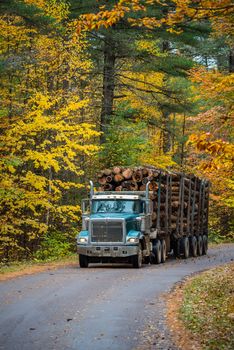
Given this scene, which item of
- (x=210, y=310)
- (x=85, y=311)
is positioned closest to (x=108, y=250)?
(x=85, y=311)

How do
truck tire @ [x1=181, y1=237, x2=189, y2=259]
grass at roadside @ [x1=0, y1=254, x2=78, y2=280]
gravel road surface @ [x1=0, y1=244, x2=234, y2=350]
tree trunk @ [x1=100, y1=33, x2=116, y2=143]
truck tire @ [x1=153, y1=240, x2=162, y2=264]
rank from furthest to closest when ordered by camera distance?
1. tree trunk @ [x1=100, y1=33, x2=116, y2=143]
2. truck tire @ [x1=181, y1=237, x2=189, y2=259]
3. truck tire @ [x1=153, y1=240, x2=162, y2=264]
4. grass at roadside @ [x1=0, y1=254, x2=78, y2=280]
5. gravel road surface @ [x1=0, y1=244, x2=234, y2=350]

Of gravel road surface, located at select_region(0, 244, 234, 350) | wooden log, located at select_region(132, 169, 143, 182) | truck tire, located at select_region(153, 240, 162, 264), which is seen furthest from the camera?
wooden log, located at select_region(132, 169, 143, 182)

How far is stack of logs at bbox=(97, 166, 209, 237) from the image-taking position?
25.4 m

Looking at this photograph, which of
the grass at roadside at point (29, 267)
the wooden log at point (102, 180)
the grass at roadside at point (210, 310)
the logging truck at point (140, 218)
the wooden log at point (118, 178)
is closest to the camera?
the grass at roadside at point (210, 310)

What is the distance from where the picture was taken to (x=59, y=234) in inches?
1103

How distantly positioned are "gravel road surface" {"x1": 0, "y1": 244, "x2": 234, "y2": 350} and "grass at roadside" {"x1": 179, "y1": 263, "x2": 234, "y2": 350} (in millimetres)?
518

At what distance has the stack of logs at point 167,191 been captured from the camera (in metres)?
25.4

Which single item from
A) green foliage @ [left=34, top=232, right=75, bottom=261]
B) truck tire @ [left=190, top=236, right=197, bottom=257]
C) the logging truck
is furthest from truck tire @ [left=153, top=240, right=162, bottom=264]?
truck tire @ [left=190, top=236, right=197, bottom=257]

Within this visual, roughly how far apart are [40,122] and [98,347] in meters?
15.7

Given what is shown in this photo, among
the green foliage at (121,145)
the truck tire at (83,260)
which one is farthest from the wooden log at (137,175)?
the green foliage at (121,145)

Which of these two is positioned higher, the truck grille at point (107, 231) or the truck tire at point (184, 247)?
the truck grille at point (107, 231)

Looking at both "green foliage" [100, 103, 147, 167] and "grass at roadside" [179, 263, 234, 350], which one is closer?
"grass at roadside" [179, 263, 234, 350]

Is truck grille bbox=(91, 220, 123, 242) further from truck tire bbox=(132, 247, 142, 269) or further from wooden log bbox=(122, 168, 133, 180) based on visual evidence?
wooden log bbox=(122, 168, 133, 180)

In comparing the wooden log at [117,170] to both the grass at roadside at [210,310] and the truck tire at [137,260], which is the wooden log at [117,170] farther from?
the grass at roadside at [210,310]
